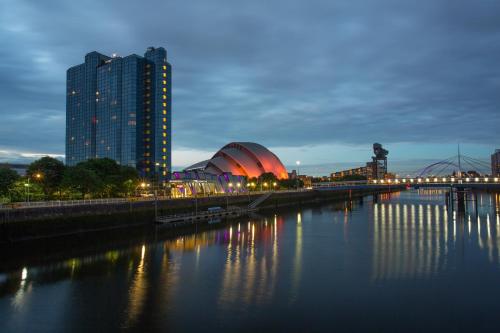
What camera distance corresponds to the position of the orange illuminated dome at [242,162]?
100m

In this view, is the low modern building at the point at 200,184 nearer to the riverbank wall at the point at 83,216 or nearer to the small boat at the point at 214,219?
the small boat at the point at 214,219

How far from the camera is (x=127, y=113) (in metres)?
119

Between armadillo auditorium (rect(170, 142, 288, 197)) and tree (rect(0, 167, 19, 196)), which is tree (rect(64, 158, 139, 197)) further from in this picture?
armadillo auditorium (rect(170, 142, 288, 197))

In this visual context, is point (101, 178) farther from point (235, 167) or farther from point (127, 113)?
point (127, 113)

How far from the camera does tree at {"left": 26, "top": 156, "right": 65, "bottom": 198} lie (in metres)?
45.5

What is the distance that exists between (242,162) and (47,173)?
60.7m

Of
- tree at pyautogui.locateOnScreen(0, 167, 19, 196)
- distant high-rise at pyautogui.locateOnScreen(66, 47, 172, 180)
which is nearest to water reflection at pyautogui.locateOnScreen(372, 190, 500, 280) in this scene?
tree at pyautogui.locateOnScreen(0, 167, 19, 196)

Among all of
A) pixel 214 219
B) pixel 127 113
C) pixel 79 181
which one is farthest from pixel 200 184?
pixel 127 113

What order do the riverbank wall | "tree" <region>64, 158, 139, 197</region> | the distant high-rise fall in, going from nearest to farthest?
the riverbank wall
"tree" <region>64, 158, 139, 197</region>
the distant high-rise

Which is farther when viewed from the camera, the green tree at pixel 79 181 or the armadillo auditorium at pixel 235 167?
the armadillo auditorium at pixel 235 167

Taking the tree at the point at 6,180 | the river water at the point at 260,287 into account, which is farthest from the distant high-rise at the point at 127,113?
the river water at the point at 260,287

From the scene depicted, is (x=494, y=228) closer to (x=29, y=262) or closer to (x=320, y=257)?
(x=320, y=257)

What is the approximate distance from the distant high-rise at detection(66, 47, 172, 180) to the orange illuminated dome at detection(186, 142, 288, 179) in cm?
2291

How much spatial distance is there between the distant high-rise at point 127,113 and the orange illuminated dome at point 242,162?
22.9 meters
